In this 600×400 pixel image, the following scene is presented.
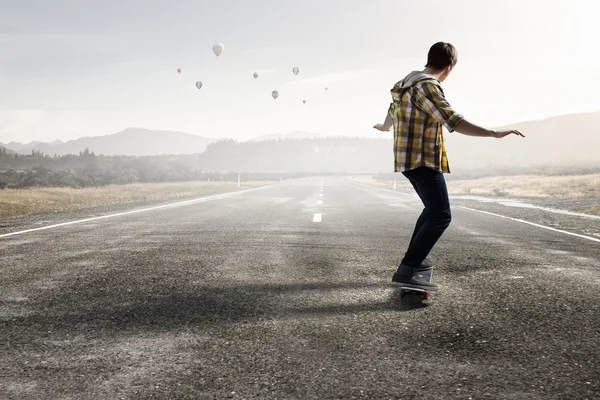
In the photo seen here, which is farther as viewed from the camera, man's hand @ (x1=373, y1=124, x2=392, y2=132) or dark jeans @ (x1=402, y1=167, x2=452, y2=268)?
man's hand @ (x1=373, y1=124, x2=392, y2=132)

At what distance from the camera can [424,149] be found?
4.02 meters

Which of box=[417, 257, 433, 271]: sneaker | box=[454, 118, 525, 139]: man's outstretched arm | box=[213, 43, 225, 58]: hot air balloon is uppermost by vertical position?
box=[213, 43, 225, 58]: hot air balloon

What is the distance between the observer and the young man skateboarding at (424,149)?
3.98 meters

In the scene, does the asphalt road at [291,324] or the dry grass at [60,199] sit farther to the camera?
the dry grass at [60,199]

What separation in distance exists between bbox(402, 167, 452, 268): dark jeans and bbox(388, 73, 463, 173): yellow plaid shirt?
9cm

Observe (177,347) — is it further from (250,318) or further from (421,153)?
(421,153)

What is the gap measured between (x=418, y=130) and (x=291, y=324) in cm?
188

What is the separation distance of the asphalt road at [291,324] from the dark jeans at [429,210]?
39cm

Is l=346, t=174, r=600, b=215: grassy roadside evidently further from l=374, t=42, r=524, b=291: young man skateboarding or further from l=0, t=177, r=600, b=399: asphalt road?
l=374, t=42, r=524, b=291: young man skateboarding

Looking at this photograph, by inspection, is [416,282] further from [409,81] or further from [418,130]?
[409,81]

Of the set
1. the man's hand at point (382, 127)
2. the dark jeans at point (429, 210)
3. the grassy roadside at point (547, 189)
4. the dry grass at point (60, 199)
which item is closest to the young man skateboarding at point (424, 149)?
the dark jeans at point (429, 210)

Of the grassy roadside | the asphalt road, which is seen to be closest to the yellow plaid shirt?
the asphalt road

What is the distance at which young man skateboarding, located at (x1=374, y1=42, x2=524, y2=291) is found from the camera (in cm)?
398

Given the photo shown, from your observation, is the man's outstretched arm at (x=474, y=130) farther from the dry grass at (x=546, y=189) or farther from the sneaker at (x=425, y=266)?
the dry grass at (x=546, y=189)
